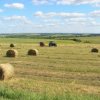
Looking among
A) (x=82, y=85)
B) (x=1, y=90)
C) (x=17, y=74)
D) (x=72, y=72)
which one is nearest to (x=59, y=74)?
(x=72, y=72)

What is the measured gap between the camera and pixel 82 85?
17.1 metres

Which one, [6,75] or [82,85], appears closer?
[82,85]

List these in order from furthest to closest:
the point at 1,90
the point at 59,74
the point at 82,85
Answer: the point at 59,74, the point at 82,85, the point at 1,90

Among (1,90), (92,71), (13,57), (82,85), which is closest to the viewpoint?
(1,90)

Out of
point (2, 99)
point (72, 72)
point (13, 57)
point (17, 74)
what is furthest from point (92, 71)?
point (13, 57)

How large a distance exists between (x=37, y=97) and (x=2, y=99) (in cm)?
121

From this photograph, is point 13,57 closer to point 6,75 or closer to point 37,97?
point 6,75

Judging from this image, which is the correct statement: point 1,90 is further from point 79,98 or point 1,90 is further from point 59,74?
point 59,74

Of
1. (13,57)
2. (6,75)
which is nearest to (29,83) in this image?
Answer: (6,75)

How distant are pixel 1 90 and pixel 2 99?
6.14 feet

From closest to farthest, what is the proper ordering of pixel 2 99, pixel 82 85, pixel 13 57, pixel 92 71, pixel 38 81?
pixel 2 99, pixel 82 85, pixel 38 81, pixel 92 71, pixel 13 57

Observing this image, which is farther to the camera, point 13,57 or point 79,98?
point 13,57

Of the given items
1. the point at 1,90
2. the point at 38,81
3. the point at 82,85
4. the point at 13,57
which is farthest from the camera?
the point at 13,57

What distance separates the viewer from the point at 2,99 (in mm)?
10859
